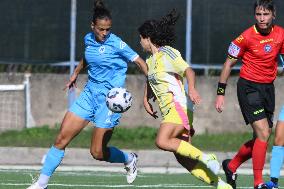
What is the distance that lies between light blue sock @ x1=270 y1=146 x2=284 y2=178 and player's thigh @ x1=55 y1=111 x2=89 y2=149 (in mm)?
2151

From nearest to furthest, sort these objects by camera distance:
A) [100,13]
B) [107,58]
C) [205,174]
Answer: [205,174]
[100,13]
[107,58]

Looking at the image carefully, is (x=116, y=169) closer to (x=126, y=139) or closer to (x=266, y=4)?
(x=126, y=139)

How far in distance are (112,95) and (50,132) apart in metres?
6.50

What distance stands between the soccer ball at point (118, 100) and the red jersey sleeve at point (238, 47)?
4.24 ft

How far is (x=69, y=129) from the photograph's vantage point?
39.5ft

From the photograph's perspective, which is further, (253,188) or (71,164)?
(71,164)

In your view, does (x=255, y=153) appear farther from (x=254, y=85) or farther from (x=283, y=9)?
(x=283, y=9)

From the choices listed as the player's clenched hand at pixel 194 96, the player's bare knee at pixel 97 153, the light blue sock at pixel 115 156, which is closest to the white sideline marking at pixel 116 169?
the light blue sock at pixel 115 156

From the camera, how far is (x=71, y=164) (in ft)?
53.1

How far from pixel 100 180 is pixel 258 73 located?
8.29 feet

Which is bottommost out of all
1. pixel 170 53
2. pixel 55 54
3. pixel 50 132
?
pixel 50 132

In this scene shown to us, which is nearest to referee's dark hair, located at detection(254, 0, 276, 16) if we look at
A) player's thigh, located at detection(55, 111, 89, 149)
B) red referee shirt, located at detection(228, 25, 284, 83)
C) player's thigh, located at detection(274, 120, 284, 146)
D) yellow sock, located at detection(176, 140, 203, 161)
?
red referee shirt, located at detection(228, 25, 284, 83)

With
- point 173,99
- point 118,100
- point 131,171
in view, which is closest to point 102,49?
point 118,100

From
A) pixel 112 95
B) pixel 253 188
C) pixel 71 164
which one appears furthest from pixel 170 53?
pixel 71 164
